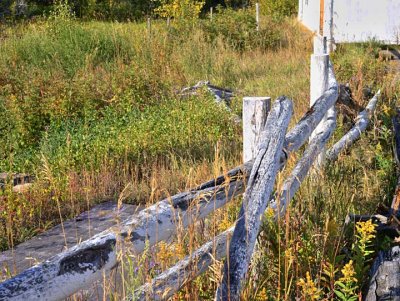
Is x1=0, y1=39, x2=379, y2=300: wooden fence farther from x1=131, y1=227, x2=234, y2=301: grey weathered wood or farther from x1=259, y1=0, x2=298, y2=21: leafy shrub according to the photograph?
x1=259, y1=0, x2=298, y2=21: leafy shrub

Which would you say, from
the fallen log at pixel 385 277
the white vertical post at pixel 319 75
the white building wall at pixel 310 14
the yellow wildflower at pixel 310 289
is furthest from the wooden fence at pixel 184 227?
the white building wall at pixel 310 14

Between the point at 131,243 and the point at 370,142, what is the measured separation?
15.3 ft

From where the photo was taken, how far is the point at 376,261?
340 cm

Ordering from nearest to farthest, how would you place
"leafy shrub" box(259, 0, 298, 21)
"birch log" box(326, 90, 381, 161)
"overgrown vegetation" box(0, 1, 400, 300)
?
1. "overgrown vegetation" box(0, 1, 400, 300)
2. "birch log" box(326, 90, 381, 161)
3. "leafy shrub" box(259, 0, 298, 21)

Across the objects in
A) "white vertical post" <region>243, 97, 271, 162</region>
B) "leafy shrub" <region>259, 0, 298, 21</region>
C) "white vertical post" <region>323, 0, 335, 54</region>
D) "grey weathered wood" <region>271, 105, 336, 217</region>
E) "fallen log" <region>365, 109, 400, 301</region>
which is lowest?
"fallen log" <region>365, 109, 400, 301</region>

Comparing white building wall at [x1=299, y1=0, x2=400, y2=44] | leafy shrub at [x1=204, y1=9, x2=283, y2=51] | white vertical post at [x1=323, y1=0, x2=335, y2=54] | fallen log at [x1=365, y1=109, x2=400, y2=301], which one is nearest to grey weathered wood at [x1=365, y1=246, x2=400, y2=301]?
Answer: fallen log at [x1=365, y1=109, x2=400, y2=301]

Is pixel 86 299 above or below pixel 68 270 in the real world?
below

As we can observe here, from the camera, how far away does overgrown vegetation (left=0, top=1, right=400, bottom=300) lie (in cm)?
327

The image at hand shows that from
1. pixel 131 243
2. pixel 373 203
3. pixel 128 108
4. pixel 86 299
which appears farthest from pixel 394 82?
pixel 131 243

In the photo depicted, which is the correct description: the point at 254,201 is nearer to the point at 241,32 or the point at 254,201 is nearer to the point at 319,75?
the point at 319,75

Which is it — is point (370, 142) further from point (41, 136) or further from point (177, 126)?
point (41, 136)

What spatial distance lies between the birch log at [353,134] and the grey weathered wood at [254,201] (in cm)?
218

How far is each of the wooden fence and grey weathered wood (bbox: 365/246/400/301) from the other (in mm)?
599

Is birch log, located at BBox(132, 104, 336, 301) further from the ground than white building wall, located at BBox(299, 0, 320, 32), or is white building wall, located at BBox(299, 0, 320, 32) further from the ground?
white building wall, located at BBox(299, 0, 320, 32)
